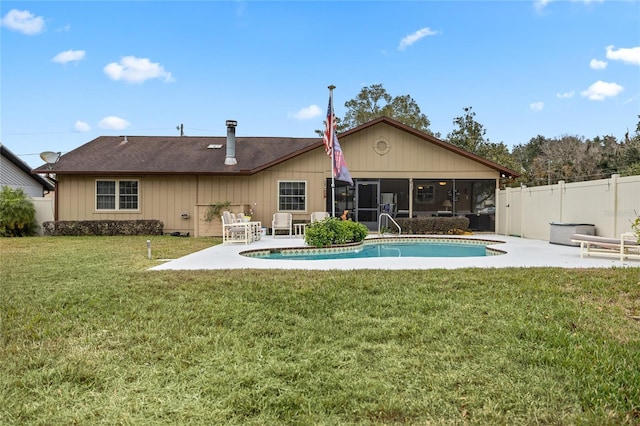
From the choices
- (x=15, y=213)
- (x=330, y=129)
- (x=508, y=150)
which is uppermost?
(x=508, y=150)

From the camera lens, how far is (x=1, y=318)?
13.5 feet

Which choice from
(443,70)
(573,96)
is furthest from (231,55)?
(573,96)

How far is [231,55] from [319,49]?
164 inches

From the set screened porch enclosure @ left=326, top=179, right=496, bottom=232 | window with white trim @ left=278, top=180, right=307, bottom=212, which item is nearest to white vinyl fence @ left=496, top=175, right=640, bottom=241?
screened porch enclosure @ left=326, top=179, right=496, bottom=232

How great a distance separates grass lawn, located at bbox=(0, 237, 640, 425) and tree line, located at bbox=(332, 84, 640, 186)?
24.6 metres

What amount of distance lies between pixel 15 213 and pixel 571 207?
18667mm

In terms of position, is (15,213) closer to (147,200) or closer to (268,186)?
(147,200)

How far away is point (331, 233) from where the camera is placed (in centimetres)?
1073

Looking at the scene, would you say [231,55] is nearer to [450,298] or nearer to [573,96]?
[450,298]

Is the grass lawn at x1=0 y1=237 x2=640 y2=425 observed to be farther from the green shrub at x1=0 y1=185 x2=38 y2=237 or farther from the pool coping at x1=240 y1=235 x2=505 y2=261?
the green shrub at x1=0 y1=185 x2=38 y2=237

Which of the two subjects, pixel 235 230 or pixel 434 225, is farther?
pixel 434 225

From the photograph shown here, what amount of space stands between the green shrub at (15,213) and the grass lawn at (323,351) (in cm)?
1129

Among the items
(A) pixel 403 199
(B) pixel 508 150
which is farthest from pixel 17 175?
(B) pixel 508 150

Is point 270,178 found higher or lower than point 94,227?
higher
